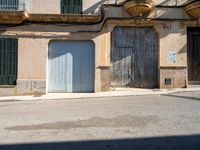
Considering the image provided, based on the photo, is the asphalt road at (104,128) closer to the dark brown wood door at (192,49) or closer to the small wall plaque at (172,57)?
the small wall plaque at (172,57)

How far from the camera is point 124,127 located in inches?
314

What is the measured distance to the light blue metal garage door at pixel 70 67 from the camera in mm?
17594

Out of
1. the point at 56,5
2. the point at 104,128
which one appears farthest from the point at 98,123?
the point at 56,5

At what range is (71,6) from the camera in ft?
57.8

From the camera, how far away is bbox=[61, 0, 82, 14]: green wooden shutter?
17.6 m

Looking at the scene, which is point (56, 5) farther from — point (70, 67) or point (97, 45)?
point (70, 67)

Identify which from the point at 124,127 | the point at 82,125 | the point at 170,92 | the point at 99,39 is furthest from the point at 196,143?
the point at 99,39

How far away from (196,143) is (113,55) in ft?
39.3

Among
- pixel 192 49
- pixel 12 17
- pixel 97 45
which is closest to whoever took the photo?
pixel 12 17

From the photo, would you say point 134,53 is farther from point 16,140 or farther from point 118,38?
point 16,140

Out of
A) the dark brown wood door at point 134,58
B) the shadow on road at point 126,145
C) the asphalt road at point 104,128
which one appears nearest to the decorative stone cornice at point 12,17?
the dark brown wood door at point 134,58

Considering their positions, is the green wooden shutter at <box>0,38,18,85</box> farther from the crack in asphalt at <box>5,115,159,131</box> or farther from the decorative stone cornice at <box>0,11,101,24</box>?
the crack in asphalt at <box>5,115,159,131</box>

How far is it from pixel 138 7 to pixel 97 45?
2.82 meters

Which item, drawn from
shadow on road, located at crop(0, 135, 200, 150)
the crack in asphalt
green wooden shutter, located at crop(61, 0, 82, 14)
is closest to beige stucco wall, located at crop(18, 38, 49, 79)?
green wooden shutter, located at crop(61, 0, 82, 14)
